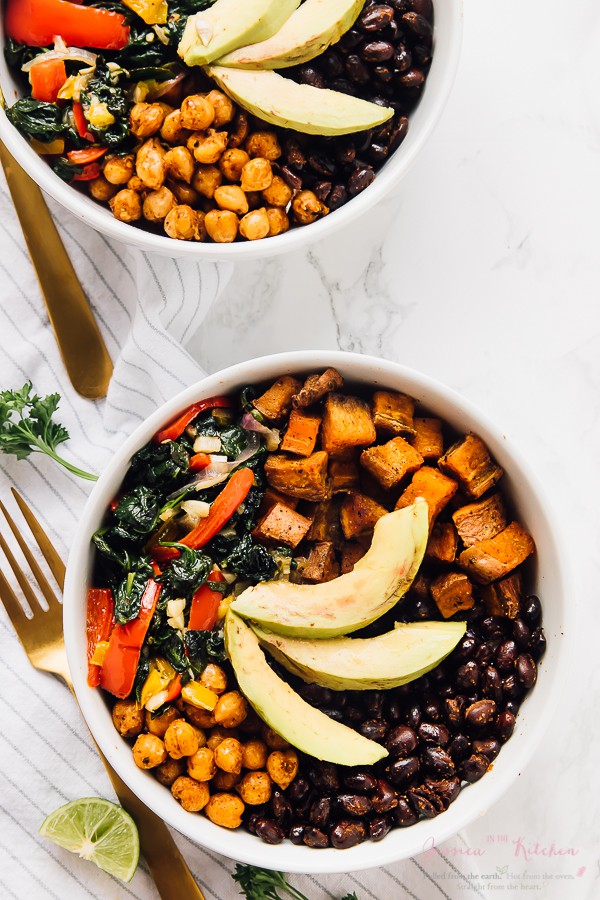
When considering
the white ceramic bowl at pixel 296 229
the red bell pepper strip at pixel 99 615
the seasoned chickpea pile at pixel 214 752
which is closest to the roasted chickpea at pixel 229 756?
the seasoned chickpea pile at pixel 214 752

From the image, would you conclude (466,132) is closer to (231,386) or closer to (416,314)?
(416,314)

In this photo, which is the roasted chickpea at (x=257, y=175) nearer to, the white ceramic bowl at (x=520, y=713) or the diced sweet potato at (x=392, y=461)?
the white ceramic bowl at (x=520, y=713)

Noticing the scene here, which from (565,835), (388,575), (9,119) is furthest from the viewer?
(565,835)

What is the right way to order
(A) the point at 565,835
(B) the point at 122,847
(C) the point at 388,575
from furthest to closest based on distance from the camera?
(A) the point at 565,835 < (B) the point at 122,847 < (C) the point at 388,575

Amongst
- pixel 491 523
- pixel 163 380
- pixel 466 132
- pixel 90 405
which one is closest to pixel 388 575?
pixel 491 523

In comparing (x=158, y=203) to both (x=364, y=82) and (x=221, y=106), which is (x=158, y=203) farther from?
(x=364, y=82)

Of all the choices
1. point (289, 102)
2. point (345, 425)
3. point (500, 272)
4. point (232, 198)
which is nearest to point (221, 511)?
point (345, 425)
